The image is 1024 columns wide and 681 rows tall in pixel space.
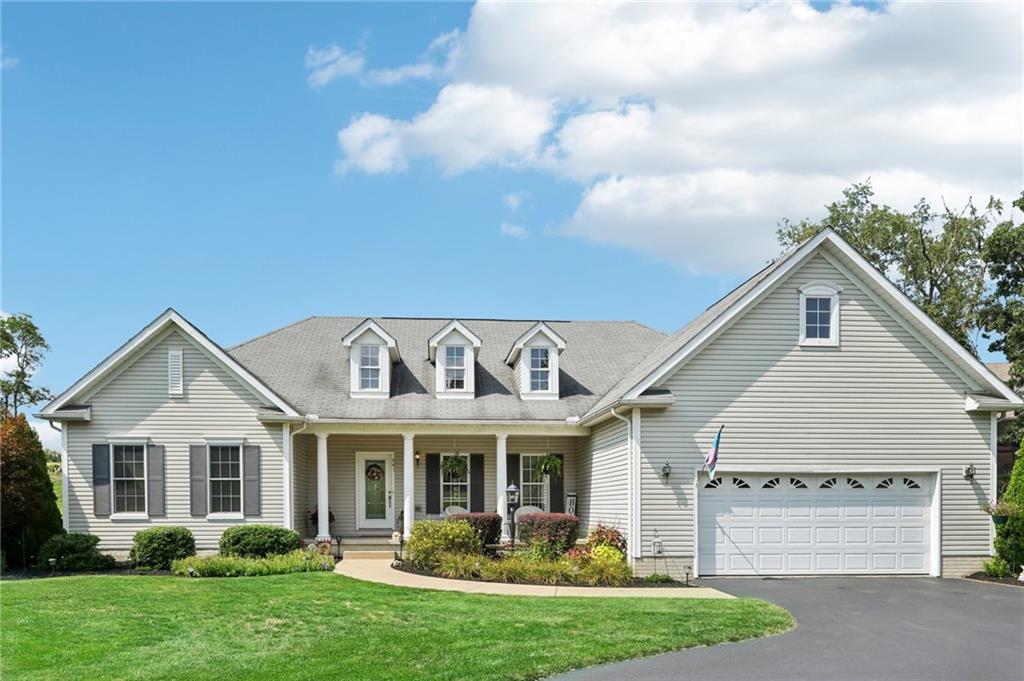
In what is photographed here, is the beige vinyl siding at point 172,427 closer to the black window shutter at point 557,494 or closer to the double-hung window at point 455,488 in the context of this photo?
the double-hung window at point 455,488

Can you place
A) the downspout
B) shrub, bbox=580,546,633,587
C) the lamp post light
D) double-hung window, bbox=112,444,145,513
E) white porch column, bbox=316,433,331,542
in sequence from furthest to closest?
1. the lamp post light
2. white porch column, bbox=316,433,331,542
3. double-hung window, bbox=112,444,145,513
4. the downspout
5. shrub, bbox=580,546,633,587

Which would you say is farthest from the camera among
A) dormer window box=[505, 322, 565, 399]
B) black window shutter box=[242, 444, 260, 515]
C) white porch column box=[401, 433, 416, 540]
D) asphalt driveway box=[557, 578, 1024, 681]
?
dormer window box=[505, 322, 565, 399]

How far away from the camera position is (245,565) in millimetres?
18312

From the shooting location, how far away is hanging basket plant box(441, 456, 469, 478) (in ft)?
79.6

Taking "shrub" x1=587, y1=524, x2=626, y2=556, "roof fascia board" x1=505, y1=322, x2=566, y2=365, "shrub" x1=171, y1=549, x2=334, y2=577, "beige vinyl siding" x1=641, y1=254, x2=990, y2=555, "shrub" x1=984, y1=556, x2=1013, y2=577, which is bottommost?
"shrub" x1=984, y1=556, x2=1013, y2=577

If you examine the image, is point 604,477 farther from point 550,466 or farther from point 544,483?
point 544,483

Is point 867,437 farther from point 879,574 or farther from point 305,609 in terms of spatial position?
point 305,609

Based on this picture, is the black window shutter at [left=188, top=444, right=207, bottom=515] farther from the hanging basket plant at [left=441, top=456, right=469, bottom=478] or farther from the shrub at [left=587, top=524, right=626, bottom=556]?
the shrub at [left=587, top=524, right=626, bottom=556]

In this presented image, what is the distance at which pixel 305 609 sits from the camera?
13.7 meters

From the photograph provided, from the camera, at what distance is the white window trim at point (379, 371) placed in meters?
23.9

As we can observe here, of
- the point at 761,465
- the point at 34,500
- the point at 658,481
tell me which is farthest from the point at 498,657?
the point at 34,500

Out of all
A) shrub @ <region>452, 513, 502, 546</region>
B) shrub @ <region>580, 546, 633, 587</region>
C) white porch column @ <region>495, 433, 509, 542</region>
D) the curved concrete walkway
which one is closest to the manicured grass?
the curved concrete walkway

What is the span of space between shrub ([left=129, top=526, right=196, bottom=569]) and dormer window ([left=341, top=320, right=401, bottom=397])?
19.1 ft

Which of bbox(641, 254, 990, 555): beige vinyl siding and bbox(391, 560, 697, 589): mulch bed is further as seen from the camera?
bbox(641, 254, 990, 555): beige vinyl siding
